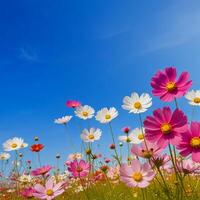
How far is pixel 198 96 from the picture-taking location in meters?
3.10

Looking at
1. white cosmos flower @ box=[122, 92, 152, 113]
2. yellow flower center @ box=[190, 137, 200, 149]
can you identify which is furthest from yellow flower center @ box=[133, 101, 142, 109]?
yellow flower center @ box=[190, 137, 200, 149]

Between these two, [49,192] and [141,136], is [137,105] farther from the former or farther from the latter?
[49,192]

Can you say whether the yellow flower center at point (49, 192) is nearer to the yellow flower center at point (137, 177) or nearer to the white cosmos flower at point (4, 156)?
the yellow flower center at point (137, 177)

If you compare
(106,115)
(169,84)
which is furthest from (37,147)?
(169,84)

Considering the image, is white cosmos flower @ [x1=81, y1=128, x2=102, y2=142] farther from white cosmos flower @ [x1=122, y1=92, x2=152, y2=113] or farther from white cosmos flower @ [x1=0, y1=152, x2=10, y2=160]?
white cosmos flower @ [x1=0, y1=152, x2=10, y2=160]

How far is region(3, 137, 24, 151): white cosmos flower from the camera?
4.74m

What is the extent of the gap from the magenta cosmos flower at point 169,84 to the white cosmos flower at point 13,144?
3080mm

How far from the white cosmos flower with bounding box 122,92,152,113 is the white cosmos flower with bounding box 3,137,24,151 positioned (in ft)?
7.96

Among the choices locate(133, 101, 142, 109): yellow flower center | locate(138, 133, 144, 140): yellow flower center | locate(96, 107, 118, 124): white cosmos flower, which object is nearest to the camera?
locate(138, 133, 144, 140): yellow flower center

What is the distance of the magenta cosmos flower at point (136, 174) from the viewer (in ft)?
6.05

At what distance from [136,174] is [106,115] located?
1255 millimetres

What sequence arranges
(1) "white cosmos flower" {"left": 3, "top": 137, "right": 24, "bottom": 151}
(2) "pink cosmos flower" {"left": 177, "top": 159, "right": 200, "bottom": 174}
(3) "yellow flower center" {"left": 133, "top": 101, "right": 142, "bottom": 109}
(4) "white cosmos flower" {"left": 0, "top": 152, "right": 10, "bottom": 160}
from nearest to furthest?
(2) "pink cosmos flower" {"left": 177, "top": 159, "right": 200, "bottom": 174} < (3) "yellow flower center" {"left": 133, "top": 101, "right": 142, "bottom": 109} < (1) "white cosmos flower" {"left": 3, "top": 137, "right": 24, "bottom": 151} < (4) "white cosmos flower" {"left": 0, "top": 152, "right": 10, "bottom": 160}

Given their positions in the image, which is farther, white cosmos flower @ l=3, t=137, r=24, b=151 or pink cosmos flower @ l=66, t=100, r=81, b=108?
white cosmos flower @ l=3, t=137, r=24, b=151

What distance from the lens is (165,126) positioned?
1.69m
